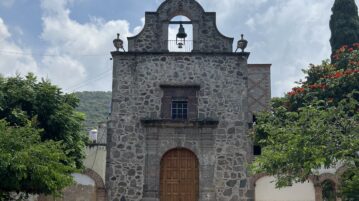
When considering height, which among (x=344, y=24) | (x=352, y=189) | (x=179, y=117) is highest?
(x=344, y=24)

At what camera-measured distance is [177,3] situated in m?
18.1

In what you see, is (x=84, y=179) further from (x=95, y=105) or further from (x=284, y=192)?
(x=95, y=105)

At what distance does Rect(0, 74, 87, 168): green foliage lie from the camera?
1535 centimetres

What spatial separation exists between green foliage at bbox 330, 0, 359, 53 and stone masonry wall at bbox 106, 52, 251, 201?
7462 millimetres

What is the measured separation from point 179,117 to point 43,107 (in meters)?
5.03

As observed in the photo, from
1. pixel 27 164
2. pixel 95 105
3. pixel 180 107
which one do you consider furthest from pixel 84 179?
pixel 95 105

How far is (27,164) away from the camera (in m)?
11.3

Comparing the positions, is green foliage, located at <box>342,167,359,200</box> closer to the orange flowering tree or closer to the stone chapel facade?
the orange flowering tree

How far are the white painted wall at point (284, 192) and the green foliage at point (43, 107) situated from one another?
8.29m

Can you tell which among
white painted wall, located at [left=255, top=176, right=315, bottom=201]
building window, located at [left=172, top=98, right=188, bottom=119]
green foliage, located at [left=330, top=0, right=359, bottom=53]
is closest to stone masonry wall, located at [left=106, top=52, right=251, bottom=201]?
building window, located at [left=172, top=98, right=188, bottom=119]

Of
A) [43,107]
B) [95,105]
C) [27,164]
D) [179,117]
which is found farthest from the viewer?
[95,105]

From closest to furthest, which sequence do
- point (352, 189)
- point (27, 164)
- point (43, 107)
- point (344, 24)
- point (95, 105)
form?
point (27, 164), point (352, 189), point (43, 107), point (344, 24), point (95, 105)

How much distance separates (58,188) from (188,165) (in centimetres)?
591

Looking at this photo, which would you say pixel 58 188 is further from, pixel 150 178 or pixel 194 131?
pixel 194 131
